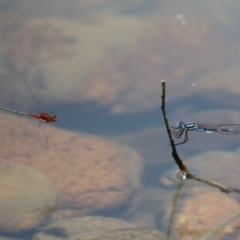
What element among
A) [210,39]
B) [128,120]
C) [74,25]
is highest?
[74,25]

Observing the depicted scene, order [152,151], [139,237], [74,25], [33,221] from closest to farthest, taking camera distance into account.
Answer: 1. [139,237]
2. [33,221]
3. [152,151]
4. [74,25]

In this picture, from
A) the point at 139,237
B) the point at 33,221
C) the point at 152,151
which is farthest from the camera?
the point at 152,151

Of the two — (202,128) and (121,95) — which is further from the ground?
(121,95)

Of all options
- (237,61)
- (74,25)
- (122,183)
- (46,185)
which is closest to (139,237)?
(122,183)

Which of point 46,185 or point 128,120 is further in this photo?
point 128,120

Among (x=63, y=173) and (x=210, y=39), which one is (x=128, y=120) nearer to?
(x=63, y=173)

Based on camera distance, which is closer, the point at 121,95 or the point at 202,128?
the point at 202,128

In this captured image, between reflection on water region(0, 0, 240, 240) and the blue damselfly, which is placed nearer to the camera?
reflection on water region(0, 0, 240, 240)

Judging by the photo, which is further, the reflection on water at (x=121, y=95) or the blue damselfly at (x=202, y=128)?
the blue damselfly at (x=202, y=128)
